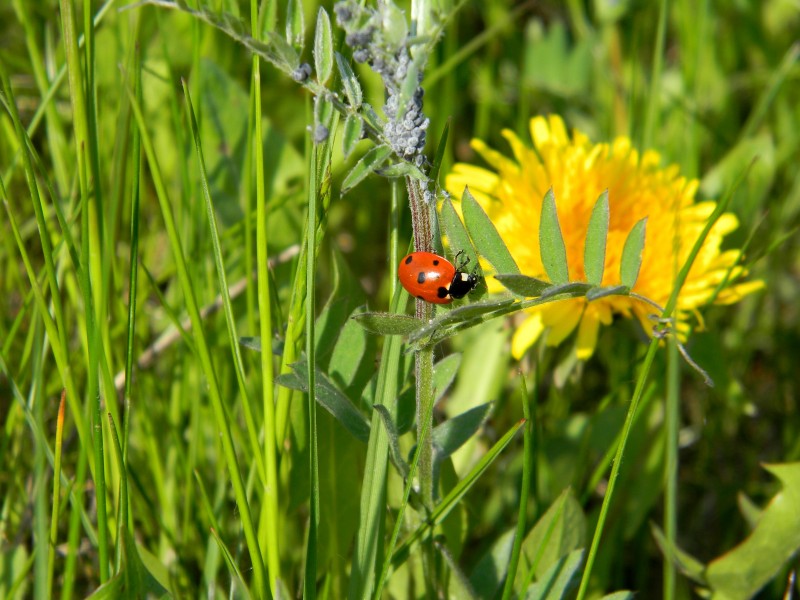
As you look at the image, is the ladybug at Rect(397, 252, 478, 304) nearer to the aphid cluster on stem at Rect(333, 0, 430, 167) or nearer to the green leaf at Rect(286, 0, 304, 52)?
the aphid cluster on stem at Rect(333, 0, 430, 167)

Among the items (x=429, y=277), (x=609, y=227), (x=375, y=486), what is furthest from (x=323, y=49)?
(x=609, y=227)

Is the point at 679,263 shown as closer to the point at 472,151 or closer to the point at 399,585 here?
the point at 399,585

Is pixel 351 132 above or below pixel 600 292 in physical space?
above

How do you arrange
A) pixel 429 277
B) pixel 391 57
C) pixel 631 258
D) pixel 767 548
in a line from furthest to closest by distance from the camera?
pixel 767 548 → pixel 631 258 → pixel 429 277 → pixel 391 57

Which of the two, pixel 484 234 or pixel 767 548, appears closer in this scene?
pixel 484 234

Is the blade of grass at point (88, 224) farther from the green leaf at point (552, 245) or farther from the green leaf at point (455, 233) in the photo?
the green leaf at point (552, 245)

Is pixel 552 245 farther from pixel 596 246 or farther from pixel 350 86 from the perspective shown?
pixel 350 86

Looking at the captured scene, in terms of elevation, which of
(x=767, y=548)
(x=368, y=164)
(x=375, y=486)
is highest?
(x=368, y=164)
